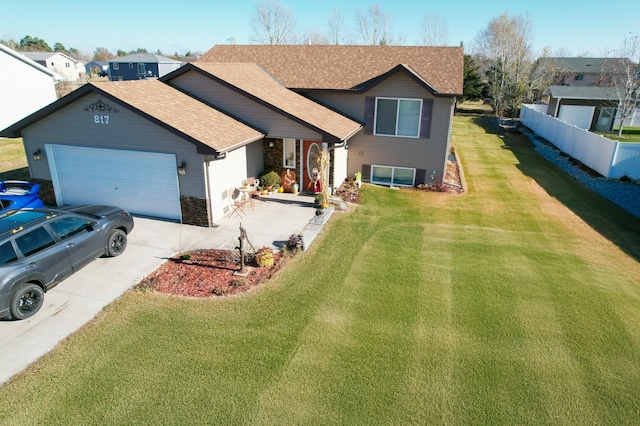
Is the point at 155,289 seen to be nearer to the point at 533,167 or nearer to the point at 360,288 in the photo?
the point at 360,288

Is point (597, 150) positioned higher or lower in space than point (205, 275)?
higher

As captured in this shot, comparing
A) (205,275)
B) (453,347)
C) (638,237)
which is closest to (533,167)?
(638,237)

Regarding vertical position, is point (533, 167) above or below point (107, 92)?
below

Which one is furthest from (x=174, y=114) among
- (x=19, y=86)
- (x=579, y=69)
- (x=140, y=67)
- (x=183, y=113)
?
(x=579, y=69)

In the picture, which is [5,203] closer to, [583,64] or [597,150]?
[597,150]

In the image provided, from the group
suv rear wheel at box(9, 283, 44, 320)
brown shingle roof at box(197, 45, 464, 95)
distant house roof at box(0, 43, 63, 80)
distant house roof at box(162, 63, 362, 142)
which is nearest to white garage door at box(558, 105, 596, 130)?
brown shingle roof at box(197, 45, 464, 95)

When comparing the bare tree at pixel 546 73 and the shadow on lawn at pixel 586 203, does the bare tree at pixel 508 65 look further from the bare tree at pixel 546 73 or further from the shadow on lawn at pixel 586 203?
the shadow on lawn at pixel 586 203

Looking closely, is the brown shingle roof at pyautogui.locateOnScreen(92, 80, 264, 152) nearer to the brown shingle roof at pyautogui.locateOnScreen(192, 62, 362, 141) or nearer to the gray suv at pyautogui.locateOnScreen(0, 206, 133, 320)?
the brown shingle roof at pyautogui.locateOnScreen(192, 62, 362, 141)
